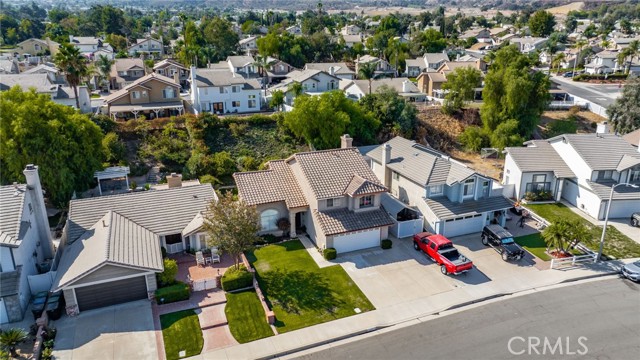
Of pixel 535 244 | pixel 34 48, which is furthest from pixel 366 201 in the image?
pixel 34 48

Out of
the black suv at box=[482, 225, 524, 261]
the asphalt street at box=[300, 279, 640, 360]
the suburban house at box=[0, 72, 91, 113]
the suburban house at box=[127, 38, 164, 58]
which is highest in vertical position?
the suburban house at box=[127, 38, 164, 58]

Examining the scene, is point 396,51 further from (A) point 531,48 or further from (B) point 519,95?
(A) point 531,48

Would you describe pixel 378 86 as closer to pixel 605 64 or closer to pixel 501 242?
pixel 501 242

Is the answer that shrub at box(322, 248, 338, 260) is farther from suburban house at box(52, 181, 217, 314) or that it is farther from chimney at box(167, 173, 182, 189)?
chimney at box(167, 173, 182, 189)

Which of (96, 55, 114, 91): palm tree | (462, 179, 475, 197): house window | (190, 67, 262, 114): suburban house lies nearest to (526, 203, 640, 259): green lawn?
(462, 179, 475, 197): house window

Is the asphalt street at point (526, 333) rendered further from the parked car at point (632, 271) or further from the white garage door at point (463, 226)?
the white garage door at point (463, 226)

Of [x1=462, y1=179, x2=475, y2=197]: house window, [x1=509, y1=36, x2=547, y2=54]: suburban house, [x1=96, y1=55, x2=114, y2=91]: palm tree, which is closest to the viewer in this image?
[x1=462, y1=179, x2=475, y2=197]: house window

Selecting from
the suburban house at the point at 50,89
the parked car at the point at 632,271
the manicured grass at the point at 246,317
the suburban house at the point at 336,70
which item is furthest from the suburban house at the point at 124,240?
the suburban house at the point at 336,70
